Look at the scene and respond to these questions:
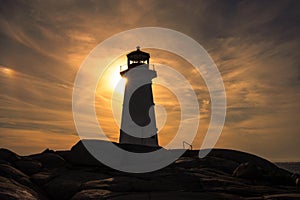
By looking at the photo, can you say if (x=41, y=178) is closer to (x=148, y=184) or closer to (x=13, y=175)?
(x=13, y=175)

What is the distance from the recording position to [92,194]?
410 inches

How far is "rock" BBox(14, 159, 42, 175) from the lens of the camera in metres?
14.6

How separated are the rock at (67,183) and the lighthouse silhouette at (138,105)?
15.0 m

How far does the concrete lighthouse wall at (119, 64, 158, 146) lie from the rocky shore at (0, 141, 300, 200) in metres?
11.9

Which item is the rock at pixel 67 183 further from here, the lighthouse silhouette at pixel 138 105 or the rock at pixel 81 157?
the lighthouse silhouette at pixel 138 105

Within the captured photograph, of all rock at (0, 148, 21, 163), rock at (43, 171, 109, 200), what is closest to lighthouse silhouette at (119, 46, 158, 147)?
rock at (0, 148, 21, 163)

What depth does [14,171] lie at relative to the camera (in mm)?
12641

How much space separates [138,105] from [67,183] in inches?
696

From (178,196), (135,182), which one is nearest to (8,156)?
(135,182)

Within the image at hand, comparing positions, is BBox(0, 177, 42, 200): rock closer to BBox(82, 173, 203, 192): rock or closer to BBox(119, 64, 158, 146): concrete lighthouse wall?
BBox(82, 173, 203, 192): rock

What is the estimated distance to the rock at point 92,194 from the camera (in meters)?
10.1

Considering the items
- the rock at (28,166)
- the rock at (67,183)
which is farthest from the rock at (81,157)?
the rock at (67,183)

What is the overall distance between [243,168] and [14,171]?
977cm

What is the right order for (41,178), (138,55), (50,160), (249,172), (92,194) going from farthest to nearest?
(138,55)
(50,160)
(249,172)
(41,178)
(92,194)
